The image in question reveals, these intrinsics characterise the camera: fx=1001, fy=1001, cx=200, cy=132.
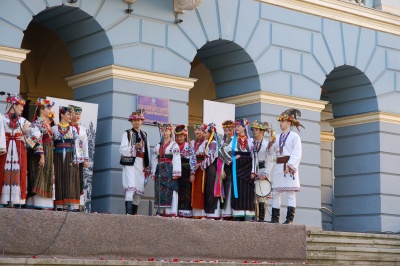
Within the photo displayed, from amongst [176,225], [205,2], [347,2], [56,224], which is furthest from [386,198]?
[56,224]

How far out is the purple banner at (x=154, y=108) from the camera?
1658 cm

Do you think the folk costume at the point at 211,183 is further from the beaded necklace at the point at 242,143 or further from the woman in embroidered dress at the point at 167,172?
the woman in embroidered dress at the point at 167,172

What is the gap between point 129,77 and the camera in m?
16.5

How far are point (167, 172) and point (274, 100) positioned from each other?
A: 3938 millimetres

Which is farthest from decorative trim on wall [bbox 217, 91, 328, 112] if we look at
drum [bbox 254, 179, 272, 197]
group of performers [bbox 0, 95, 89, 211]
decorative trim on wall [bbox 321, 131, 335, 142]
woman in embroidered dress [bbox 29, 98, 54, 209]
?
woman in embroidered dress [bbox 29, 98, 54, 209]

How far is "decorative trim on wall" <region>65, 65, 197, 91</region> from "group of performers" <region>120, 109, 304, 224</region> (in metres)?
1.15

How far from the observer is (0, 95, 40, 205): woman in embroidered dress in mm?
13133

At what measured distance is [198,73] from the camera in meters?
21.9

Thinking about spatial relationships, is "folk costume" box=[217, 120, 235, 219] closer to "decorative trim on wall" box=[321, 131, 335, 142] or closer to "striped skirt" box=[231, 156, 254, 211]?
"striped skirt" box=[231, 156, 254, 211]

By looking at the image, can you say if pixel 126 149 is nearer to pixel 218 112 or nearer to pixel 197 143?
pixel 197 143

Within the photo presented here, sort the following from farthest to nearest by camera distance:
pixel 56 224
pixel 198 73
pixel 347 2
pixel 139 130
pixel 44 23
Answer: pixel 198 73
pixel 347 2
pixel 44 23
pixel 139 130
pixel 56 224

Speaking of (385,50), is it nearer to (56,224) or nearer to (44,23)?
(44,23)

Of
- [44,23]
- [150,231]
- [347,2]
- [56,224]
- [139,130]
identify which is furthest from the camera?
[347,2]

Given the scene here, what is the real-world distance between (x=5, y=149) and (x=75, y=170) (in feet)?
4.73
